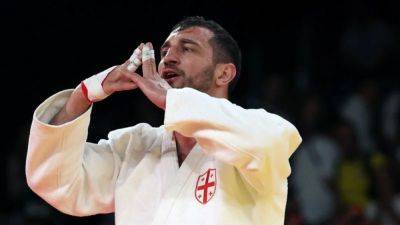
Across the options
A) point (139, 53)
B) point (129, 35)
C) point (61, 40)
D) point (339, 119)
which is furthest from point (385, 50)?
point (139, 53)

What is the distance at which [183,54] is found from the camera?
3.84 meters

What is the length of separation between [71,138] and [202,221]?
634 millimetres

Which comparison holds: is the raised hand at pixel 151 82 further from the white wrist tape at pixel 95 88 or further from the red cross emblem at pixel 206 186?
the red cross emblem at pixel 206 186

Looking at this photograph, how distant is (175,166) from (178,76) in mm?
379

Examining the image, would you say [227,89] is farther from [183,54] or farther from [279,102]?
[279,102]

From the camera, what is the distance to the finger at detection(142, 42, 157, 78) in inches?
139

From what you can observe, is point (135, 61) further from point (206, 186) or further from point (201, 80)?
point (206, 186)

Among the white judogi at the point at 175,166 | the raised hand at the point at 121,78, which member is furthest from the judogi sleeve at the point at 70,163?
the raised hand at the point at 121,78

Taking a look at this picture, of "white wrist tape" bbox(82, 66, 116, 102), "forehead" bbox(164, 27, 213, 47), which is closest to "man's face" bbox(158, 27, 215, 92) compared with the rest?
"forehead" bbox(164, 27, 213, 47)

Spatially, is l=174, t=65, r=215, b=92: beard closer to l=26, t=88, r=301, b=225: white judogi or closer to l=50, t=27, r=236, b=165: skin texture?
l=50, t=27, r=236, b=165: skin texture

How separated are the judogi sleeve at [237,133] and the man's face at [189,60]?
14.8 inches

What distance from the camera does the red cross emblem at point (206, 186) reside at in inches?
138

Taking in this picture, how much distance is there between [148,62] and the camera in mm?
3545

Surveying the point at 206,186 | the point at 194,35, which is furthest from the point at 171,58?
the point at 206,186
